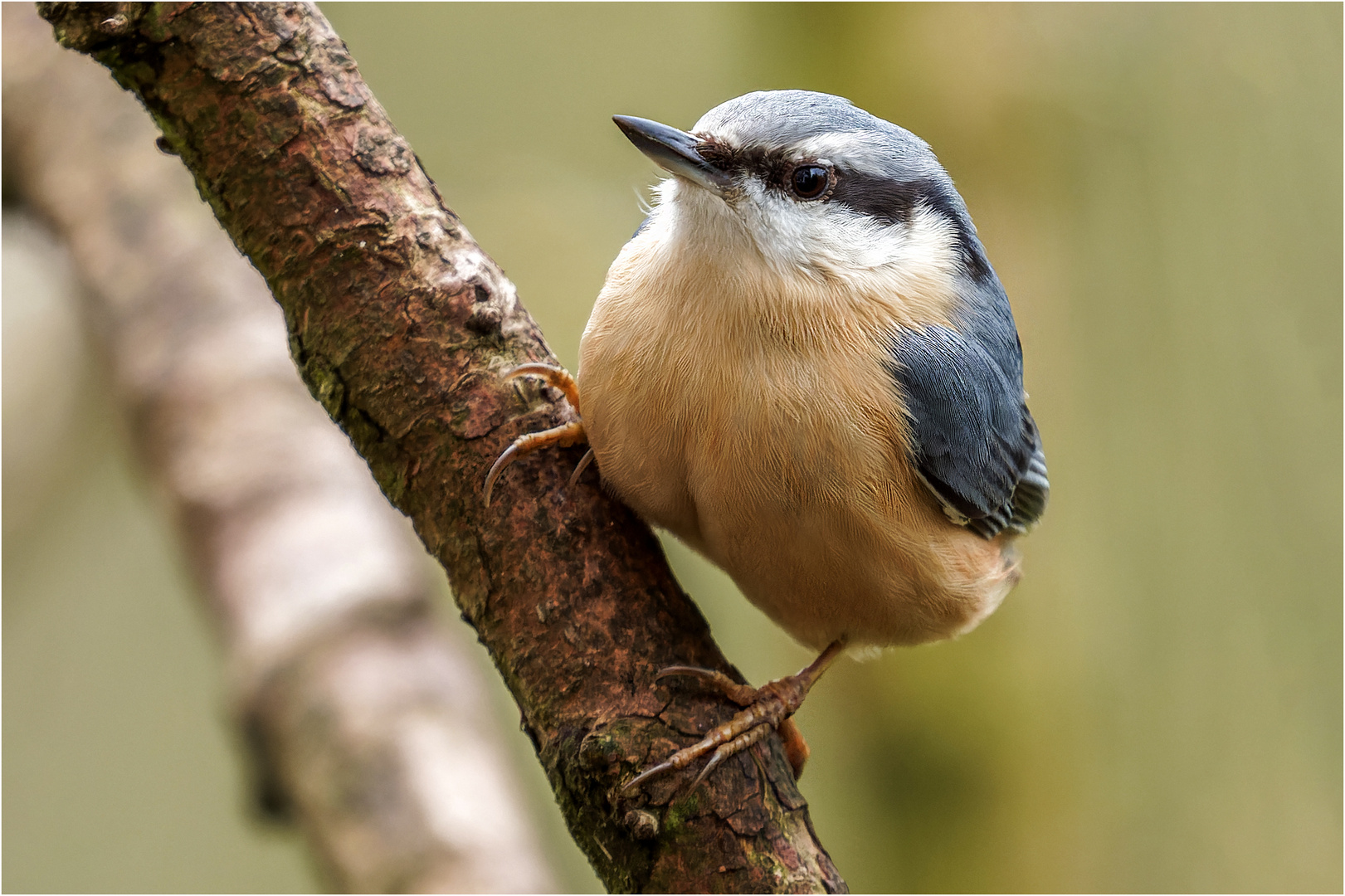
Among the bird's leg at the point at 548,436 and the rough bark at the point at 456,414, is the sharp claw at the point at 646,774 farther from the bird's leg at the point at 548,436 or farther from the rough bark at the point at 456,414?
the bird's leg at the point at 548,436

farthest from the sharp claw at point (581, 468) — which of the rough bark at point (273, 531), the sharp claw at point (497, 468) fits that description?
the rough bark at point (273, 531)

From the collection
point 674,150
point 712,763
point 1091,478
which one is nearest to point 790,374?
point 674,150

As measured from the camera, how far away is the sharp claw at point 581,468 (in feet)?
5.01

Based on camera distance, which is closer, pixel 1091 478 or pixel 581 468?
pixel 581 468

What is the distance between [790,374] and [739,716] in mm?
515

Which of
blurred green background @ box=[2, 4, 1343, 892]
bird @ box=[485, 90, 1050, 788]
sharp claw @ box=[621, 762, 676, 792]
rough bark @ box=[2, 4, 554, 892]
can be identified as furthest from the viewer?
blurred green background @ box=[2, 4, 1343, 892]

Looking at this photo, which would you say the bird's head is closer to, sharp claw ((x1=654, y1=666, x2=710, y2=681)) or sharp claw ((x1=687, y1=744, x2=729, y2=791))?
sharp claw ((x1=654, y1=666, x2=710, y2=681))

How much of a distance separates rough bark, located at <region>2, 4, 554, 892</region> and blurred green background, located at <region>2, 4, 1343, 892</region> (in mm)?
290

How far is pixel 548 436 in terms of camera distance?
151 centimetres

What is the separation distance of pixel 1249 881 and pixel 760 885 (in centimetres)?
237

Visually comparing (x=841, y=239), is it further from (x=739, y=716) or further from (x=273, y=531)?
(x=273, y=531)

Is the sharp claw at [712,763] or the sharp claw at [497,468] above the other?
the sharp claw at [497,468]

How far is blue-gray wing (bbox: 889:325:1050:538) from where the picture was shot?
151 cm

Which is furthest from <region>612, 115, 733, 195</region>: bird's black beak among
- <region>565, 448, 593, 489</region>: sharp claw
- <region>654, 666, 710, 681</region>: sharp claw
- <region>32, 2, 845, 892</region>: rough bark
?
<region>654, 666, 710, 681</region>: sharp claw
